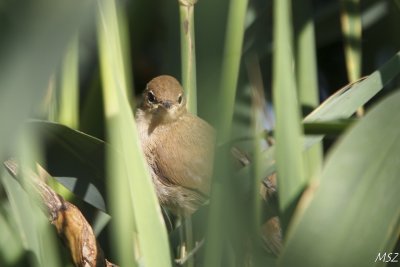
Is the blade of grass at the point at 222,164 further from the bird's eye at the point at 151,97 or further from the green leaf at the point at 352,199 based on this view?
the bird's eye at the point at 151,97

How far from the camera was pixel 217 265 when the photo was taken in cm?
78

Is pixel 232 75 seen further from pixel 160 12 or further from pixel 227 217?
pixel 160 12

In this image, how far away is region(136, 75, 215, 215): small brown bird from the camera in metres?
1.75

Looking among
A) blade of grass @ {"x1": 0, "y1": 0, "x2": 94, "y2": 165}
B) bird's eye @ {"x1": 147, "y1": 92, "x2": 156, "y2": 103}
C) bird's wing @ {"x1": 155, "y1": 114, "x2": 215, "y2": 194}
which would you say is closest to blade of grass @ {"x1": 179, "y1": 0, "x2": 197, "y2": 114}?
bird's wing @ {"x1": 155, "y1": 114, "x2": 215, "y2": 194}

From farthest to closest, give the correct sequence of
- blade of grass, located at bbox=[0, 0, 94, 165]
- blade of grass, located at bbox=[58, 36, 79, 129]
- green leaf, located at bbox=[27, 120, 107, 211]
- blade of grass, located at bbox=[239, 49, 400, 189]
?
blade of grass, located at bbox=[58, 36, 79, 129] → green leaf, located at bbox=[27, 120, 107, 211] → blade of grass, located at bbox=[239, 49, 400, 189] → blade of grass, located at bbox=[0, 0, 94, 165]

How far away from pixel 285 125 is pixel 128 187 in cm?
24

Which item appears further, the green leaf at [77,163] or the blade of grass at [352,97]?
the green leaf at [77,163]

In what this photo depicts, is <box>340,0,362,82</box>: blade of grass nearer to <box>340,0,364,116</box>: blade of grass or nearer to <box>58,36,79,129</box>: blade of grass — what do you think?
<box>340,0,364,116</box>: blade of grass

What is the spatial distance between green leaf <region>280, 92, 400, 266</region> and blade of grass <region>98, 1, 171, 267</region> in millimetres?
188

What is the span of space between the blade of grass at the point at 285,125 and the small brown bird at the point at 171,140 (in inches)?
29.9

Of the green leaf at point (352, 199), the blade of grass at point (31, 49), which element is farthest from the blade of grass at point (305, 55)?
the blade of grass at point (31, 49)

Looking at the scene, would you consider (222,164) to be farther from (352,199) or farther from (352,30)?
(352,30)

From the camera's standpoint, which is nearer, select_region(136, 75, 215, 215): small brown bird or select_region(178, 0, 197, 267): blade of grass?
select_region(178, 0, 197, 267): blade of grass

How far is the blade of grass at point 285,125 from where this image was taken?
87 cm
